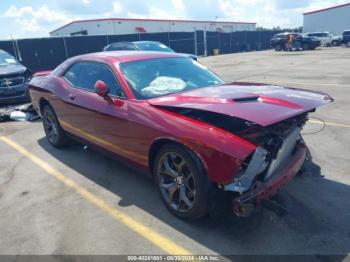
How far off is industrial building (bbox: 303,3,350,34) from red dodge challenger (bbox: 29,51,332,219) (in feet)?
177

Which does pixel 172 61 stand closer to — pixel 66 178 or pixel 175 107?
pixel 175 107

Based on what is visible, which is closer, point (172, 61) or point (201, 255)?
point (201, 255)

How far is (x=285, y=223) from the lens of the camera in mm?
3158

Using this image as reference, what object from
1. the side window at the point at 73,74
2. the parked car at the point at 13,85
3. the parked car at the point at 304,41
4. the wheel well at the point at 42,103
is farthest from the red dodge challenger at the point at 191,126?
the parked car at the point at 304,41

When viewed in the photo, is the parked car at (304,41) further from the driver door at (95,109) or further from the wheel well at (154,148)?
the wheel well at (154,148)

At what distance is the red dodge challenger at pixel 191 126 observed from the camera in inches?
109

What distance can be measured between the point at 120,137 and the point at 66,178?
1216 mm

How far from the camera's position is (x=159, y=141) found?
330 centimetres

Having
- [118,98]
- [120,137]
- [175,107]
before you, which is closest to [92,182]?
[120,137]

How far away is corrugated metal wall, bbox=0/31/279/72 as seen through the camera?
18.0 meters

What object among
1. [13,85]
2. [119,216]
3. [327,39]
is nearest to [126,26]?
[327,39]

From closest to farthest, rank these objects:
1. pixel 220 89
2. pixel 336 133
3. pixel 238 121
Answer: pixel 238 121 → pixel 220 89 → pixel 336 133

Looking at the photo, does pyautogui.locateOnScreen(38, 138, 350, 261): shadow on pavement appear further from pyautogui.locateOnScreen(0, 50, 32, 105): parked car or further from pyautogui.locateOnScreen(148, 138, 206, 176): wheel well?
pyautogui.locateOnScreen(0, 50, 32, 105): parked car

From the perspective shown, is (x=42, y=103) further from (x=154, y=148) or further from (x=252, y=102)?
(x=252, y=102)
